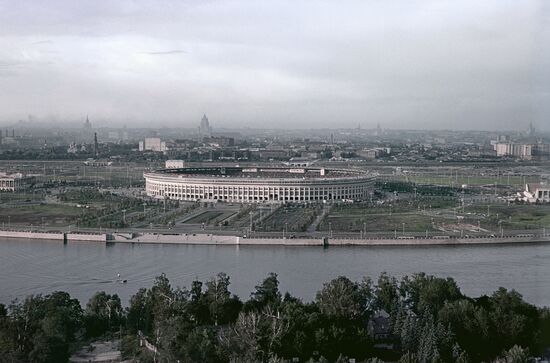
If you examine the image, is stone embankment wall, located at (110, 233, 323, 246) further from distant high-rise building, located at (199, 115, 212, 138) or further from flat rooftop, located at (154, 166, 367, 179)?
distant high-rise building, located at (199, 115, 212, 138)

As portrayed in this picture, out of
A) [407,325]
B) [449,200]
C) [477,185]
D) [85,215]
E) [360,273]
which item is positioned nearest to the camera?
[407,325]

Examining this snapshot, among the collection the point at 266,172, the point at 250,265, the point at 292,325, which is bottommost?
the point at 250,265

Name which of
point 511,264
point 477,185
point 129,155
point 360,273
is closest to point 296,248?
point 360,273

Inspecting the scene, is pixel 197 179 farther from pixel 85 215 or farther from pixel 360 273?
pixel 360 273

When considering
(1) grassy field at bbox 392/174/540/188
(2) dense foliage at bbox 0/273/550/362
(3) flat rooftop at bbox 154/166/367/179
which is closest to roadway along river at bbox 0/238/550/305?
(2) dense foliage at bbox 0/273/550/362

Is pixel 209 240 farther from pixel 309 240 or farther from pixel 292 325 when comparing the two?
pixel 292 325

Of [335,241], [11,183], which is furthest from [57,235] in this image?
[11,183]

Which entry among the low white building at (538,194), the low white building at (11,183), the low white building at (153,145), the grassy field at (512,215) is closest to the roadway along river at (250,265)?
the grassy field at (512,215)
